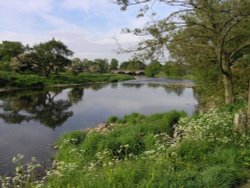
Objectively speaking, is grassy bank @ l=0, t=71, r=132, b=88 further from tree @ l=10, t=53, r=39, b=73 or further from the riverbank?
tree @ l=10, t=53, r=39, b=73

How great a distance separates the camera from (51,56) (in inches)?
2918

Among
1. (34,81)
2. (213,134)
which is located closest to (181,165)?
(213,134)

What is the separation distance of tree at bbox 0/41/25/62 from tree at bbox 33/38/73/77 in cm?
496

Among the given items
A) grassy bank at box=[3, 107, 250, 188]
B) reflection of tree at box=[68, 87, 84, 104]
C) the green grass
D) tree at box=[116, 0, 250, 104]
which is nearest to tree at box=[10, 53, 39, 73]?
reflection of tree at box=[68, 87, 84, 104]

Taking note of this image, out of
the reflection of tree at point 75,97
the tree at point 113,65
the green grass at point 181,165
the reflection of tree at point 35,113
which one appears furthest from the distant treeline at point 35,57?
the green grass at point 181,165

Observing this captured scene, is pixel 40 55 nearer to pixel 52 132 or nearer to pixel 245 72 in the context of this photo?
pixel 52 132

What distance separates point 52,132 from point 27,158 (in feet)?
21.1

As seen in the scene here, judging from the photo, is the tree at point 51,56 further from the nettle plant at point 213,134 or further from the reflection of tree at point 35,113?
the nettle plant at point 213,134

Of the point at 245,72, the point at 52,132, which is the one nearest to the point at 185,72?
the point at 245,72

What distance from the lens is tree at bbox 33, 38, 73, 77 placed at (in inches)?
2891

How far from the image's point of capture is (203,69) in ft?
66.8

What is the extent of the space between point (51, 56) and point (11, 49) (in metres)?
11.4

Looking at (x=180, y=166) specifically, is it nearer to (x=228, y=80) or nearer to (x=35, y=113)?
(x=228, y=80)

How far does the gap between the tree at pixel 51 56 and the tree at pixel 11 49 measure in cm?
496
